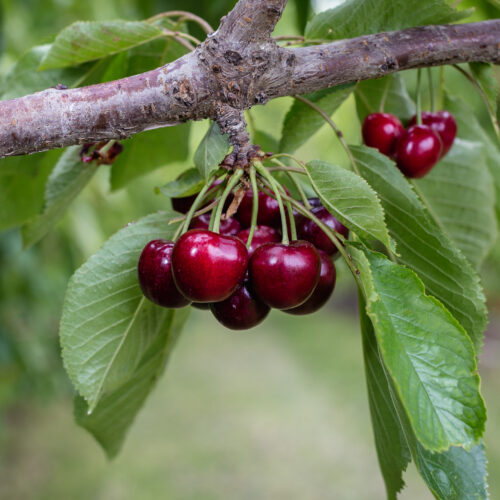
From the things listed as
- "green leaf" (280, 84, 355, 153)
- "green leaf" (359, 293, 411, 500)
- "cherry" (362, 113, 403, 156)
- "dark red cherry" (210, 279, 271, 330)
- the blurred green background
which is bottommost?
the blurred green background

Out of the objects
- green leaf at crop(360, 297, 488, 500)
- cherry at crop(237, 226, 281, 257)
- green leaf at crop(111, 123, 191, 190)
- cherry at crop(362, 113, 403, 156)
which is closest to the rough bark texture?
cherry at crop(237, 226, 281, 257)

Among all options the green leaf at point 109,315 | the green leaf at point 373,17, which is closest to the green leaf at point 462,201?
the green leaf at point 373,17

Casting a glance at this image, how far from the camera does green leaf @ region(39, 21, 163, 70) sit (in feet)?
3.37

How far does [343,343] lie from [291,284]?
468 inches

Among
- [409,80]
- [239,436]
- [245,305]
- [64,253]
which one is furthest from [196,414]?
[245,305]

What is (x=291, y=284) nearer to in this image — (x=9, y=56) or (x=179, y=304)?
(x=179, y=304)

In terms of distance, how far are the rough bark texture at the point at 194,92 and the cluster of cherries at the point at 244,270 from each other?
15 cm

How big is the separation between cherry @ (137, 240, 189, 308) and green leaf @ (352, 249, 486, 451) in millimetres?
284

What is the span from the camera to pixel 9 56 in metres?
3.13

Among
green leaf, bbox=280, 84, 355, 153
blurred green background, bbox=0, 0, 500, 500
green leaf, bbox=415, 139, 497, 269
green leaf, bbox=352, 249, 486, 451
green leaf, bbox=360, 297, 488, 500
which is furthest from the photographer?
blurred green background, bbox=0, 0, 500, 500

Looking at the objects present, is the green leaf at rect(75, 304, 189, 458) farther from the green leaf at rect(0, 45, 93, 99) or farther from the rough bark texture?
the green leaf at rect(0, 45, 93, 99)

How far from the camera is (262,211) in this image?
98 cm

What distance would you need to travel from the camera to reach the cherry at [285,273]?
0.79 metres

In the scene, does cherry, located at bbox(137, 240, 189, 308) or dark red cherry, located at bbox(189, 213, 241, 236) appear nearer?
cherry, located at bbox(137, 240, 189, 308)
